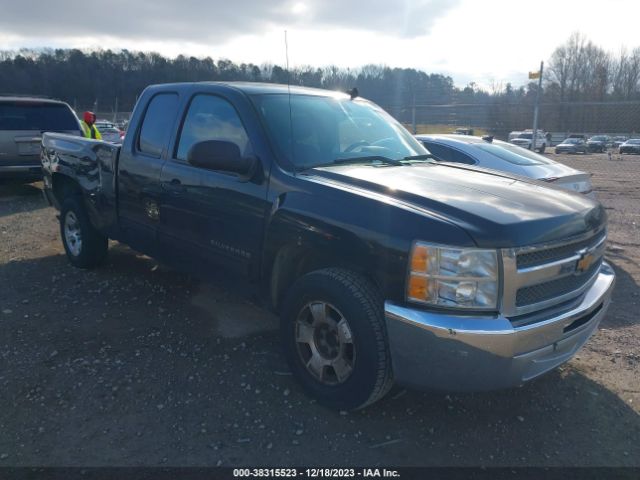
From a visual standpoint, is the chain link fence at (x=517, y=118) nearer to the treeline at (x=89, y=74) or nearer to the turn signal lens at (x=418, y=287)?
the treeline at (x=89, y=74)

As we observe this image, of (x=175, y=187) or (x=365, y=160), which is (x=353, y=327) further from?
(x=175, y=187)

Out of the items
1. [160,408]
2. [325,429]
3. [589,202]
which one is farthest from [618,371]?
[160,408]

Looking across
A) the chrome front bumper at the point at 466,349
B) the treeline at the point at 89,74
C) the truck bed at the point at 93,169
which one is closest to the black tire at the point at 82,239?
the truck bed at the point at 93,169

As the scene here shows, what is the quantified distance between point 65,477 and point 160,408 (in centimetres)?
69

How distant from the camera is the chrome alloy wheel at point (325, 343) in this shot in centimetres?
304

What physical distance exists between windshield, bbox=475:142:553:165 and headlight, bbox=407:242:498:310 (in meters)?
4.63

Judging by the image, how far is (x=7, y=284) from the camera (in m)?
5.45

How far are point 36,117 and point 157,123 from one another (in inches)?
275

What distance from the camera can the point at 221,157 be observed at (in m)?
3.39

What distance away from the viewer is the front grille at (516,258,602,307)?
2717 millimetres

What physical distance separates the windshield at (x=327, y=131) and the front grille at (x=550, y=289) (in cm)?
158

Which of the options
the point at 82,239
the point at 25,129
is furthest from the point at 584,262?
the point at 25,129

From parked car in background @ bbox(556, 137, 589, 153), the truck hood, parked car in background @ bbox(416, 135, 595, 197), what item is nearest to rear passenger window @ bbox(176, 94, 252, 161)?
the truck hood

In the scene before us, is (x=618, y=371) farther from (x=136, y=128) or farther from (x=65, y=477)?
(x=136, y=128)
